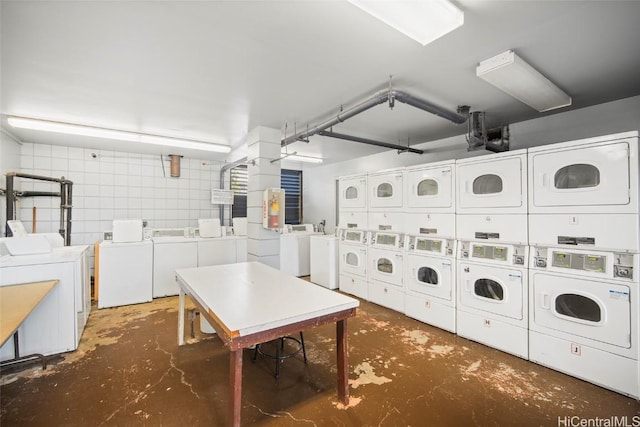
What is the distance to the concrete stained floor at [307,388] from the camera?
1.99 m

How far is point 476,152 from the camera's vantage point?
460 cm

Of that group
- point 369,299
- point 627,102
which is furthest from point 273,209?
point 627,102

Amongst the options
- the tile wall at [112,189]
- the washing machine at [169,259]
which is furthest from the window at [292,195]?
the washing machine at [169,259]

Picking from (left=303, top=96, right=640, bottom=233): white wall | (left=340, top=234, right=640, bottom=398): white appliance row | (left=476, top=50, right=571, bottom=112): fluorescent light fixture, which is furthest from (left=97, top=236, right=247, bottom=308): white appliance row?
(left=476, top=50, right=571, bottom=112): fluorescent light fixture

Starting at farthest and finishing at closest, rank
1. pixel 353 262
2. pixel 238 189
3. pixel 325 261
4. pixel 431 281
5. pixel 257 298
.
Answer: pixel 238 189 < pixel 325 261 < pixel 353 262 < pixel 431 281 < pixel 257 298

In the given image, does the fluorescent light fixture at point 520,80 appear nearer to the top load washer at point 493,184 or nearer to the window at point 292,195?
the top load washer at point 493,184

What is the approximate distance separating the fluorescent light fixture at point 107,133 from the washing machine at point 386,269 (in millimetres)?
3501

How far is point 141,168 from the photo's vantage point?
227 inches

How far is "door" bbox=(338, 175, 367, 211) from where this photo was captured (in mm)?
4684

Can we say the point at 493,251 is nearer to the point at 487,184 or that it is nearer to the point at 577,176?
the point at 487,184

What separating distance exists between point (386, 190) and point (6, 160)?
603cm

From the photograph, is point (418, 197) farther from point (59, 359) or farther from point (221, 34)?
point (59, 359)

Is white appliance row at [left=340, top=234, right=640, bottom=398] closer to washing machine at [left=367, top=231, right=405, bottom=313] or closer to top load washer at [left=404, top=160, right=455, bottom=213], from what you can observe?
washing machine at [left=367, top=231, right=405, bottom=313]

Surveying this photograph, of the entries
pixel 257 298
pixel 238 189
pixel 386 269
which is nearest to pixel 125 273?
pixel 238 189
